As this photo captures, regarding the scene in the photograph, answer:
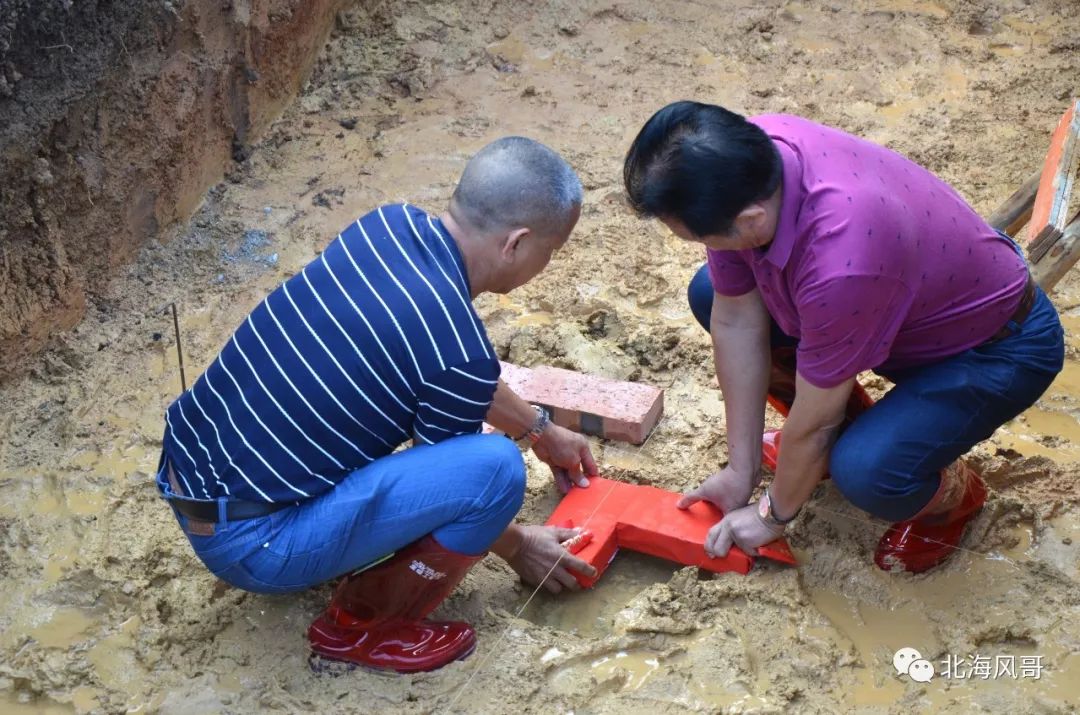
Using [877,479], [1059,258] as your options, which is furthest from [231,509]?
[1059,258]

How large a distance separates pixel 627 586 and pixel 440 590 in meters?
0.60

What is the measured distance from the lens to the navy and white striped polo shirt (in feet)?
7.65

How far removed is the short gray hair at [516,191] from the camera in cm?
236

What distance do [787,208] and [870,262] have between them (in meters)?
0.21

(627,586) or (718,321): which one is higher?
(718,321)

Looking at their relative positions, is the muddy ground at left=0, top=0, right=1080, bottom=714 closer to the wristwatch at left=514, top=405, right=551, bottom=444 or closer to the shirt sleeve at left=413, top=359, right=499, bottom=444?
the wristwatch at left=514, top=405, right=551, bottom=444

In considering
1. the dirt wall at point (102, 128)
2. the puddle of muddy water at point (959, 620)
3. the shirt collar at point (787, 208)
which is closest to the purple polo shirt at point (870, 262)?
the shirt collar at point (787, 208)

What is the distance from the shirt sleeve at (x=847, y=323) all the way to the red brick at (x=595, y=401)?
3.27 ft

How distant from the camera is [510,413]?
2.79 m

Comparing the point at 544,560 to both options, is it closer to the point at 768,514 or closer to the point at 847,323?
the point at 768,514

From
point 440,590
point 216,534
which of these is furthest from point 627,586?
point 216,534

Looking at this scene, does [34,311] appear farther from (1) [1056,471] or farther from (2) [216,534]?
(1) [1056,471]

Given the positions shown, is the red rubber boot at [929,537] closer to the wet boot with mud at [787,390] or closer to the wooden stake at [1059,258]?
the wet boot with mud at [787,390]

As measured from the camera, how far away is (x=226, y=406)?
2.43m
